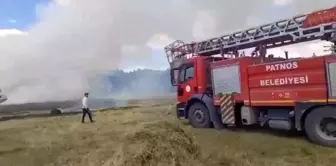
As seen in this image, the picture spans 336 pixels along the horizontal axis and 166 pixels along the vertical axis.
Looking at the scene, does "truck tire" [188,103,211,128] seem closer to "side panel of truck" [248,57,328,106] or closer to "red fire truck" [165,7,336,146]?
"red fire truck" [165,7,336,146]

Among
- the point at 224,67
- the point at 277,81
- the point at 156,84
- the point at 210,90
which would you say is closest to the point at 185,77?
the point at 210,90

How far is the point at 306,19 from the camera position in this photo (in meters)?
13.2

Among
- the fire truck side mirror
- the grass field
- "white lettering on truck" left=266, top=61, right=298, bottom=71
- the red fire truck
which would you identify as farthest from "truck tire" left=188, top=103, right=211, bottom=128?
"white lettering on truck" left=266, top=61, right=298, bottom=71

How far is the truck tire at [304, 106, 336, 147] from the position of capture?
952cm

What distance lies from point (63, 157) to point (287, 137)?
A: 6688 millimetres

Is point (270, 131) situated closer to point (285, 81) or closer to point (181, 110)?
point (285, 81)

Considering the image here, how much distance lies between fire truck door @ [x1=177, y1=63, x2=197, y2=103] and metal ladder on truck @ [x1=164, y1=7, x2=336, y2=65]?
1.13 m

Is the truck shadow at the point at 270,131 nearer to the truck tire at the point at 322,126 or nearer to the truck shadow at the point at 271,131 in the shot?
the truck shadow at the point at 271,131

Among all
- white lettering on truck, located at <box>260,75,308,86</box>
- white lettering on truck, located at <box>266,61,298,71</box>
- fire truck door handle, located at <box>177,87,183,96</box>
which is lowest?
fire truck door handle, located at <box>177,87,183,96</box>

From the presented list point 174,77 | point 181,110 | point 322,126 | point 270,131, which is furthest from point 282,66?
point 181,110

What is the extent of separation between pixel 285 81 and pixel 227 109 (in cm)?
269

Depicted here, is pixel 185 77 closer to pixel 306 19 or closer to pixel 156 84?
pixel 306 19

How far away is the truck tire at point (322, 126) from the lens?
9516 mm

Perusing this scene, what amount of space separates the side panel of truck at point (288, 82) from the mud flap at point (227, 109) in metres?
0.95
